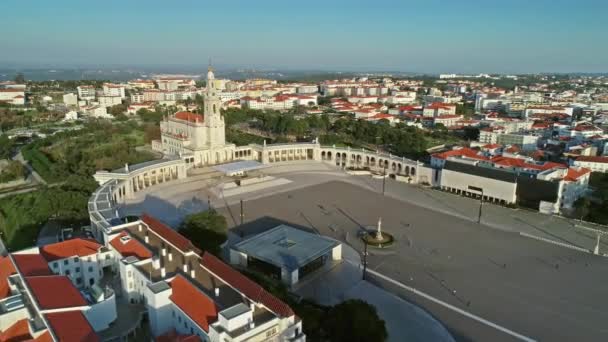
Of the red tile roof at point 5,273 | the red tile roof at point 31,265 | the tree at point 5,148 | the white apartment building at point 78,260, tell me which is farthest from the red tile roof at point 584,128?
the tree at point 5,148

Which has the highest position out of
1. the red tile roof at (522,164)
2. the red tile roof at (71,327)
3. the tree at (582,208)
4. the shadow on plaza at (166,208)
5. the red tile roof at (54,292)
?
the red tile roof at (522,164)

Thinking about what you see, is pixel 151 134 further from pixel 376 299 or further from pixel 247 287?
pixel 247 287

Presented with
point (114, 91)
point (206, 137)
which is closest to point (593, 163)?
point (206, 137)

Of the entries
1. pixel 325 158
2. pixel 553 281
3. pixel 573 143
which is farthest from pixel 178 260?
pixel 573 143

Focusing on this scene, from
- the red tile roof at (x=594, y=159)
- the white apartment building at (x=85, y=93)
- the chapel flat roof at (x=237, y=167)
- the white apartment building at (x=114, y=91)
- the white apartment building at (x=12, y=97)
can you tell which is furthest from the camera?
the white apartment building at (x=114, y=91)

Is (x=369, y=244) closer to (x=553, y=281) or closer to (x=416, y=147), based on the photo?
(x=553, y=281)

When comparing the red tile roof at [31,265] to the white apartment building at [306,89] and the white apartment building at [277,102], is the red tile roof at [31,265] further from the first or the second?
the white apartment building at [306,89]
